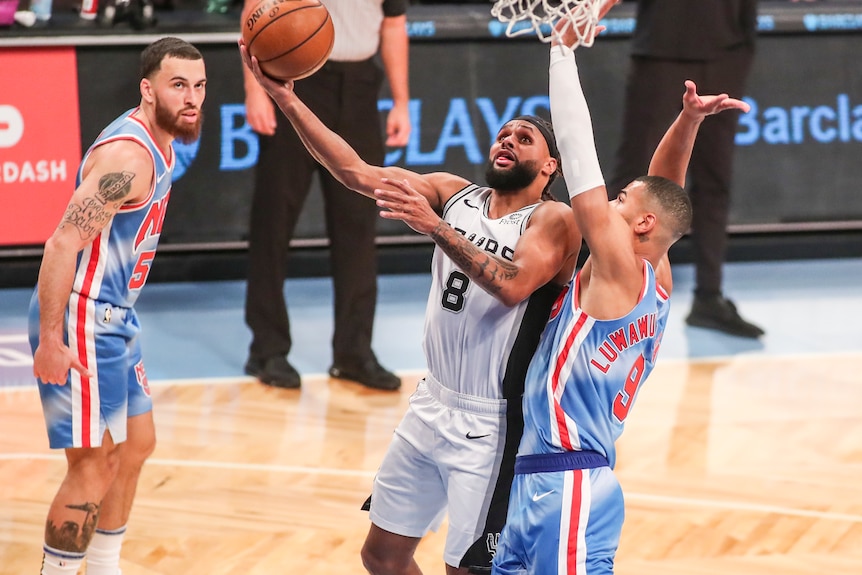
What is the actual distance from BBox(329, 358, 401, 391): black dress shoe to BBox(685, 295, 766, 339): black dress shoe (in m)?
2.28

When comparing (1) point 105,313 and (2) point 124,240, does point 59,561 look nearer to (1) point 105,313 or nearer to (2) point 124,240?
(1) point 105,313

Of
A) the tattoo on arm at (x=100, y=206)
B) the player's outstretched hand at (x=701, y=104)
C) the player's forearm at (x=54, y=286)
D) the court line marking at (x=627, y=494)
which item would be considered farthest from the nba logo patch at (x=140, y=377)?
the player's outstretched hand at (x=701, y=104)

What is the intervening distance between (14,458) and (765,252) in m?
5.99

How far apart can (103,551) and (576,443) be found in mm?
1967

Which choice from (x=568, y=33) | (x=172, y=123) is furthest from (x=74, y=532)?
(x=568, y=33)

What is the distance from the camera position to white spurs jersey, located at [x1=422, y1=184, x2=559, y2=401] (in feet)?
13.2

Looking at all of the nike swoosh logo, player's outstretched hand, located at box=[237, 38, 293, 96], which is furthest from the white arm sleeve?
player's outstretched hand, located at box=[237, 38, 293, 96]

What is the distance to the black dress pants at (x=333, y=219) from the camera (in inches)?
277

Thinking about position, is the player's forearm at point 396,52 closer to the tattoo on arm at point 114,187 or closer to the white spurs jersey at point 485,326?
the tattoo on arm at point 114,187

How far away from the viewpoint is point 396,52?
7.18 metres

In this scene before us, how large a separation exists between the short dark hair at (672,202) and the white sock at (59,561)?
2.33 m

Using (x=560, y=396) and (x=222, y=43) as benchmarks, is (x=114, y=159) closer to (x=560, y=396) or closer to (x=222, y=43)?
(x=560, y=396)

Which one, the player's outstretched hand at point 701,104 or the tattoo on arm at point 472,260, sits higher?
the player's outstretched hand at point 701,104

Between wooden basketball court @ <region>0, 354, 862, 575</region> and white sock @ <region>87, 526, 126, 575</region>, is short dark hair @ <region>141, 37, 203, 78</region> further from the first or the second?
wooden basketball court @ <region>0, 354, 862, 575</region>
